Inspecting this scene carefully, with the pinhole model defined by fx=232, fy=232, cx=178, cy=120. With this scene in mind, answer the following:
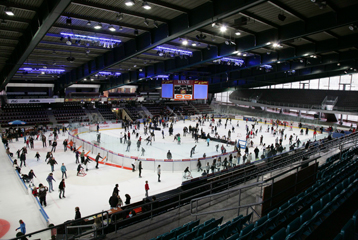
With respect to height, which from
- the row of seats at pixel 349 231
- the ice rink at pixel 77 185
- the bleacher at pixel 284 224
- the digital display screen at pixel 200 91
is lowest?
the ice rink at pixel 77 185

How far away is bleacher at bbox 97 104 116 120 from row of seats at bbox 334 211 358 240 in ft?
145

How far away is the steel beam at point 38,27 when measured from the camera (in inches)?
331

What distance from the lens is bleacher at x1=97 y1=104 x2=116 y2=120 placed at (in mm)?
45591

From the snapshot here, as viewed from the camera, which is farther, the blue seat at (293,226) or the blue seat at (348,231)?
the blue seat at (293,226)

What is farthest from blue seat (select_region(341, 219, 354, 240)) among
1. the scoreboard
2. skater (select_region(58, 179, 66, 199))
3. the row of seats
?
the scoreboard

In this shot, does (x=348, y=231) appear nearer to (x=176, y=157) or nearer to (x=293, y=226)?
(x=293, y=226)

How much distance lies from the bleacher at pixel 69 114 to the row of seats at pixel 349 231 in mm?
41965

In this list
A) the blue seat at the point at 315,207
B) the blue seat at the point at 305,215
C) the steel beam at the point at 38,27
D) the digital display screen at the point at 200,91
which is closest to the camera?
the blue seat at the point at 305,215

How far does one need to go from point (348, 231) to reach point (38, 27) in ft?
42.4

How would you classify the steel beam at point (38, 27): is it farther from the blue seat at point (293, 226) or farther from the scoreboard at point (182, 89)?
the scoreboard at point (182, 89)

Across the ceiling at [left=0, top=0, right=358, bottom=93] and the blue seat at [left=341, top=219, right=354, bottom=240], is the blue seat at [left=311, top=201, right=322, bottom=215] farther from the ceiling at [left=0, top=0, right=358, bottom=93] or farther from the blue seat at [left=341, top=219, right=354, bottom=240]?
the ceiling at [left=0, top=0, right=358, bottom=93]

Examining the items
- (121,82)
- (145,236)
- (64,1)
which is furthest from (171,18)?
(121,82)

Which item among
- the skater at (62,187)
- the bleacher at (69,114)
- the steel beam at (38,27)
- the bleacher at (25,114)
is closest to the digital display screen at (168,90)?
the steel beam at (38,27)

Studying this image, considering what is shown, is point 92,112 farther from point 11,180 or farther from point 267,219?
point 267,219
